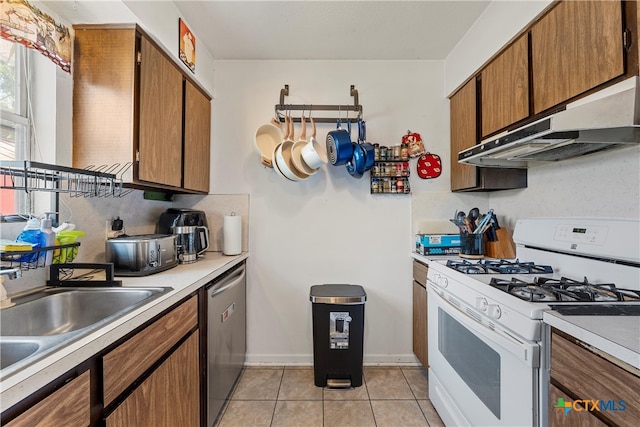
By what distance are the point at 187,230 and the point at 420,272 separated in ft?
5.25

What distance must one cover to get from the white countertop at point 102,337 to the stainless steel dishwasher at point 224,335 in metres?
0.17

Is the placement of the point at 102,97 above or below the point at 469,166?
above

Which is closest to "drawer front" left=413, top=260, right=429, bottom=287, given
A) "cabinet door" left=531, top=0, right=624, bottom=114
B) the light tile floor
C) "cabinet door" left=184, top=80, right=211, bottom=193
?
the light tile floor

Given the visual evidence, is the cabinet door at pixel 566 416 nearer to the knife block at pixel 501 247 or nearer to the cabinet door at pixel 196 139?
the knife block at pixel 501 247

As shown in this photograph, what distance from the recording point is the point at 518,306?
3.02ft

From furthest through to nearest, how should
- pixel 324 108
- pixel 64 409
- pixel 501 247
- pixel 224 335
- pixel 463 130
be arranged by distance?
pixel 324 108 → pixel 463 130 → pixel 501 247 → pixel 224 335 → pixel 64 409

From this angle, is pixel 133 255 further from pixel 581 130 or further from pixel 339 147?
pixel 581 130

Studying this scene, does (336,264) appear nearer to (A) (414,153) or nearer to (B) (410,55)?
(A) (414,153)

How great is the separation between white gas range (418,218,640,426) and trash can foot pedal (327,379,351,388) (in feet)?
1.74

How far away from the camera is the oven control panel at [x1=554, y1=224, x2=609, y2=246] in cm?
116

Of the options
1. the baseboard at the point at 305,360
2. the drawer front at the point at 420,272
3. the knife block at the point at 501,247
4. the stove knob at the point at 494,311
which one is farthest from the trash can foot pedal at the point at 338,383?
the knife block at the point at 501,247

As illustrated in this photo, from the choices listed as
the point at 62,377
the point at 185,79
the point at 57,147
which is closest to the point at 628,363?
the point at 62,377

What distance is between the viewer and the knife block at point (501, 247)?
1.80 m

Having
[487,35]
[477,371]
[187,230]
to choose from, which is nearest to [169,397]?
[187,230]
